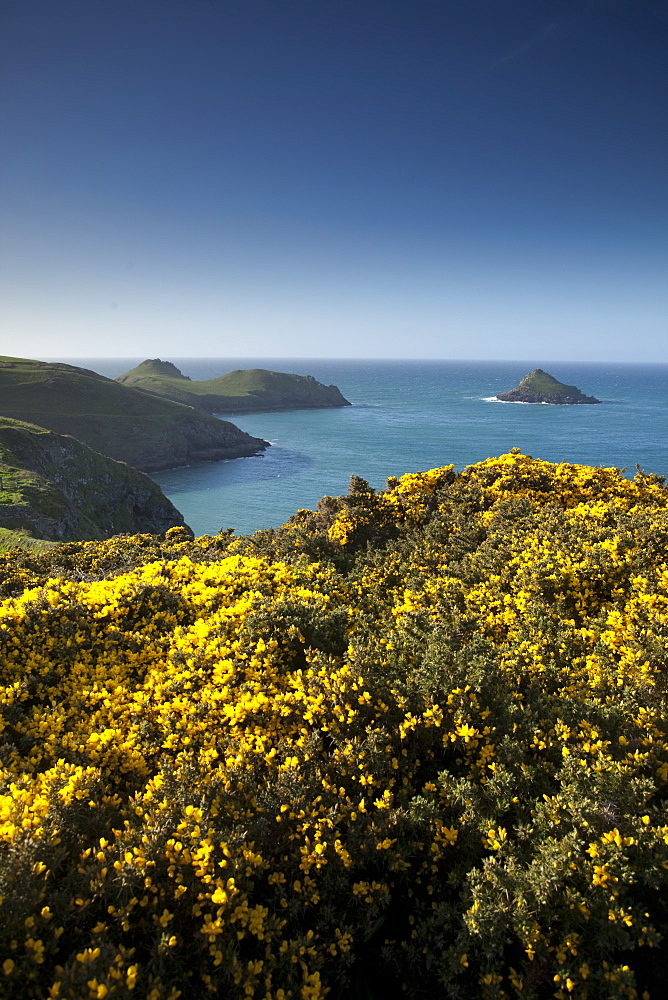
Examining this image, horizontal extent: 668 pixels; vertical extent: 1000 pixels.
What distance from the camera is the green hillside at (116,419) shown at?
117 m

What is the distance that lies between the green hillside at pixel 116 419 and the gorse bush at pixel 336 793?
116435 mm

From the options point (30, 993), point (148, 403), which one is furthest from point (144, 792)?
point (148, 403)

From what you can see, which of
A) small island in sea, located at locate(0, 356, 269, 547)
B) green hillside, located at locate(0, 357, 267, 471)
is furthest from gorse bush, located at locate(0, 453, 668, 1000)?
green hillside, located at locate(0, 357, 267, 471)

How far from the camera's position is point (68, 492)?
65438 millimetres

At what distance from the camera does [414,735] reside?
5.96m

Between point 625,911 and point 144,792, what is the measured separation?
4737mm

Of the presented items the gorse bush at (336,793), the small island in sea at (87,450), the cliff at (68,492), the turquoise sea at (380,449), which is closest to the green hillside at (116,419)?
the small island in sea at (87,450)

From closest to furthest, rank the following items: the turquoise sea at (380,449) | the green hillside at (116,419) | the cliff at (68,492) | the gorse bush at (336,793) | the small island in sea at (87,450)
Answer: the gorse bush at (336,793) → the cliff at (68,492) → the small island in sea at (87,450) → the turquoise sea at (380,449) → the green hillside at (116,419)

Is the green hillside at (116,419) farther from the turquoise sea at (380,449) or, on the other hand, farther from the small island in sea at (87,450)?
the turquoise sea at (380,449)

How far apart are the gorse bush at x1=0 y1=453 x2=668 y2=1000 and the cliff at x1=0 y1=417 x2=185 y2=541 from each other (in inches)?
1649

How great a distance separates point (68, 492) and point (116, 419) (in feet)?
214

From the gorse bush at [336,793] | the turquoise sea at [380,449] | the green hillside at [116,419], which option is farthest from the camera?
the green hillside at [116,419]

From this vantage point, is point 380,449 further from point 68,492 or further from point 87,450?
point 68,492

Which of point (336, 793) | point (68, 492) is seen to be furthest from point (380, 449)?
point (336, 793)
